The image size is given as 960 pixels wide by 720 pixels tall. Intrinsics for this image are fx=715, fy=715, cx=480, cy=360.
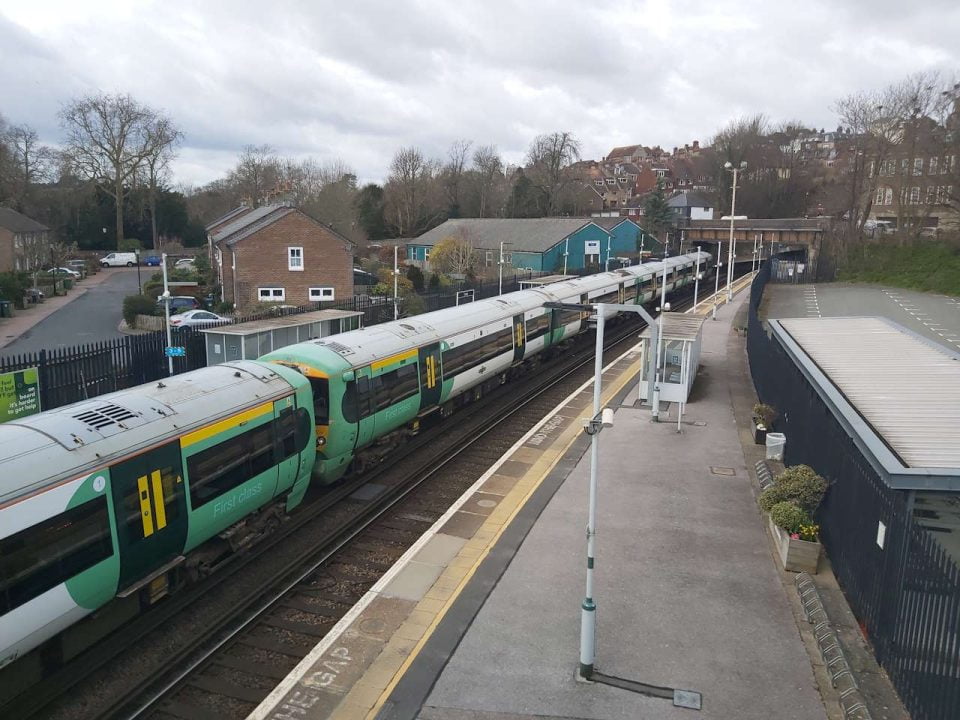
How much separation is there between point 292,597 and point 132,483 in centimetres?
327

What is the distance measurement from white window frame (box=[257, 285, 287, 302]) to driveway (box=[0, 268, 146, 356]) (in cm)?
749

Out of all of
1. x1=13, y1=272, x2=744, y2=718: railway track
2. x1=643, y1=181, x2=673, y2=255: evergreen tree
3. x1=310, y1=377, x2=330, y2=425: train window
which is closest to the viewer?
x1=13, y1=272, x2=744, y2=718: railway track

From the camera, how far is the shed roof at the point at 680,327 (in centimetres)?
2131

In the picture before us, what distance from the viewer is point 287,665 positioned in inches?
366

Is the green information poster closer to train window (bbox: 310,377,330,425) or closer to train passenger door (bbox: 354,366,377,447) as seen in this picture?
train window (bbox: 310,377,330,425)

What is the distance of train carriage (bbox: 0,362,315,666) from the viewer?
297 inches

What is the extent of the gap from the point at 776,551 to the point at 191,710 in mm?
9083

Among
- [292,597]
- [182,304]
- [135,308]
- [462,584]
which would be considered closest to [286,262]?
[182,304]

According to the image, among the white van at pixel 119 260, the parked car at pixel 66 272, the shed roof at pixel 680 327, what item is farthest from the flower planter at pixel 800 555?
the white van at pixel 119 260

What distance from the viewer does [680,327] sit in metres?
22.6

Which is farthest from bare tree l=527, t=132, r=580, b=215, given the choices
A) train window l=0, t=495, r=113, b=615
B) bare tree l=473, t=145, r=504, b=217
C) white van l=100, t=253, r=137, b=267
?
train window l=0, t=495, r=113, b=615

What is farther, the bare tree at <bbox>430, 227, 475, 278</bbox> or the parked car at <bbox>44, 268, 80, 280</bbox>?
the bare tree at <bbox>430, 227, 475, 278</bbox>

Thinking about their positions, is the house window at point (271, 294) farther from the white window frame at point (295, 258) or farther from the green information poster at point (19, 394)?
the green information poster at point (19, 394)

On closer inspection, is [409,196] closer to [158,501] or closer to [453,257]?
[453,257]
